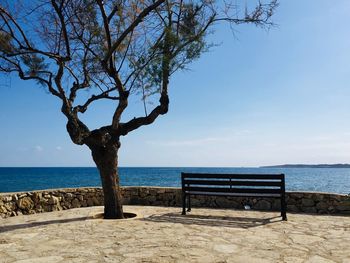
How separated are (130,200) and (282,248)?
586 cm

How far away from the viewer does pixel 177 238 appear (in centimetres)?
543

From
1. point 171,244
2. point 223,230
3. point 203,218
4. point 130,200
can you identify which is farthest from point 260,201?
point 171,244

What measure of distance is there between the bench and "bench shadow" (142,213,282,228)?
342mm

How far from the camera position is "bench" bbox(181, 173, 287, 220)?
281 inches

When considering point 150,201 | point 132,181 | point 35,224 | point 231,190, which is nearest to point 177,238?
point 231,190

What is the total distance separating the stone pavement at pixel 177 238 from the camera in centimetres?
443

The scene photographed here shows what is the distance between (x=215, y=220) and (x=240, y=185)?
1.08 metres

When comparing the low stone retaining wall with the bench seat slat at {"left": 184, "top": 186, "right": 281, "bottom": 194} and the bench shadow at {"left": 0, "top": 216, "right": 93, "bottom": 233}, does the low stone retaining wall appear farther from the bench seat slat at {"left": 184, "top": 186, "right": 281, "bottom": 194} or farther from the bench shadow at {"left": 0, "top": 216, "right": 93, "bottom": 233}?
the bench shadow at {"left": 0, "top": 216, "right": 93, "bottom": 233}

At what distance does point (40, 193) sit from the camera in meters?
8.84

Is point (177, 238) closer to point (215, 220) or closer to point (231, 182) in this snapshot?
point (215, 220)

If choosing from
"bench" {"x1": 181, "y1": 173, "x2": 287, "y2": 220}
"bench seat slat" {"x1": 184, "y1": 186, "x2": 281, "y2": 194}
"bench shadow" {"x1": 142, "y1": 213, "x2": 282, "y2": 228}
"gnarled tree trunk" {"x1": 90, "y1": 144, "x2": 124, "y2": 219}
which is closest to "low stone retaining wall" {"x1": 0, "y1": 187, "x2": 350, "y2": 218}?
"bench" {"x1": 181, "y1": 173, "x2": 287, "y2": 220}

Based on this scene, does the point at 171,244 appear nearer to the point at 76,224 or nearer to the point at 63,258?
the point at 63,258

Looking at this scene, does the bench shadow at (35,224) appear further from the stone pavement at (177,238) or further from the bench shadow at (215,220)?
the bench shadow at (215,220)

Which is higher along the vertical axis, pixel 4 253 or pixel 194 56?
pixel 194 56
